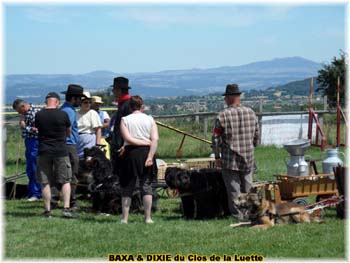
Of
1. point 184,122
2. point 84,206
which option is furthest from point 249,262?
point 184,122

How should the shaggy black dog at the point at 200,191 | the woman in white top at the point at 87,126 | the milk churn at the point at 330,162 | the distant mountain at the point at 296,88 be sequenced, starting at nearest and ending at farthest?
1. the shaggy black dog at the point at 200,191
2. the milk churn at the point at 330,162
3. the woman in white top at the point at 87,126
4. the distant mountain at the point at 296,88

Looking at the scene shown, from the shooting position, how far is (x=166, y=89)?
32062 millimetres

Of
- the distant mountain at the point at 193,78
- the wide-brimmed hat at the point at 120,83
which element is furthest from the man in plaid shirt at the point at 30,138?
the distant mountain at the point at 193,78

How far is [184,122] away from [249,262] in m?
13.7

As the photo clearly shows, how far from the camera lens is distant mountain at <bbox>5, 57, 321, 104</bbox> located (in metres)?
23.0

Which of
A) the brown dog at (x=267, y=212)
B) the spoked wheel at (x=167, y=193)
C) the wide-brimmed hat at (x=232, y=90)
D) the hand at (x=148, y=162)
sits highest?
the wide-brimmed hat at (x=232, y=90)

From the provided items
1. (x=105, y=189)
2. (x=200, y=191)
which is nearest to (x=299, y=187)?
(x=200, y=191)

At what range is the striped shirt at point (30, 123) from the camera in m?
10.4

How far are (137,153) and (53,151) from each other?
127 centimetres

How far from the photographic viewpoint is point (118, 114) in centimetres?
881

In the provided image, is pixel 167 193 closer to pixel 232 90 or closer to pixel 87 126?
pixel 87 126

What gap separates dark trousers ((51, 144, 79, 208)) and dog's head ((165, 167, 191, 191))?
1549 millimetres

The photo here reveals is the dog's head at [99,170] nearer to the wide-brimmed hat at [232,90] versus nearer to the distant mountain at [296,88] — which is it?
the wide-brimmed hat at [232,90]

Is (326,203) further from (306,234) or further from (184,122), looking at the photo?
(184,122)
